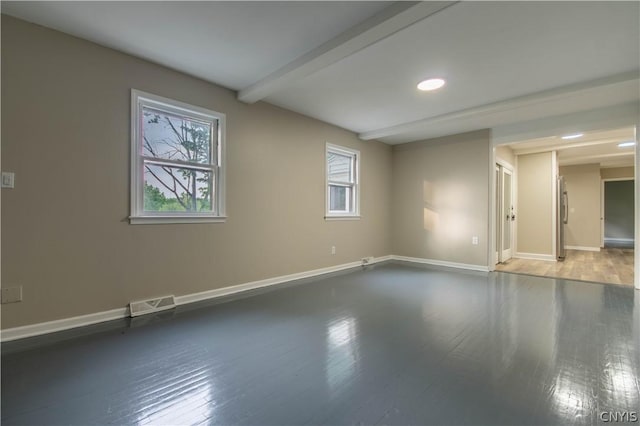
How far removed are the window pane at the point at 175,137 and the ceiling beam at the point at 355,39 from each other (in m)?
0.88

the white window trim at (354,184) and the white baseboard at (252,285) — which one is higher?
the white window trim at (354,184)

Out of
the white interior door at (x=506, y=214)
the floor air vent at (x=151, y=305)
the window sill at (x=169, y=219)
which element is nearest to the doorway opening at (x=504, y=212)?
the white interior door at (x=506, y=214)

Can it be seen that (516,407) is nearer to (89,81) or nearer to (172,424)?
(172,424)

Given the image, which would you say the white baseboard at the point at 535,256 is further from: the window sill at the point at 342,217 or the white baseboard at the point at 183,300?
the window sill at the point at 342,217

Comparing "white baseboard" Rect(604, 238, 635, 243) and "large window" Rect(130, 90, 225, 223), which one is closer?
"large window" Rect(130, 90, 225, 223)

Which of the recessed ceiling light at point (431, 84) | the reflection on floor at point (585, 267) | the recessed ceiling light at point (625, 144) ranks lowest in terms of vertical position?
the reflection on floor at point (585, 267)

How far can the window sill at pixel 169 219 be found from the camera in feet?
9.36

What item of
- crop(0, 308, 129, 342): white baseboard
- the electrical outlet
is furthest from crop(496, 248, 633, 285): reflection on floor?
the electrical outlet

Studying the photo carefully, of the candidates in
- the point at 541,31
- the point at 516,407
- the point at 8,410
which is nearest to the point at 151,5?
the point at 8,410

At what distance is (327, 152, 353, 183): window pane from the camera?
200 inches

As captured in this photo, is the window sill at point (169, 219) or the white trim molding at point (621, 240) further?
the white trim molding at point (621, 240)

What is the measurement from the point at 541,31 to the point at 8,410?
4252mm

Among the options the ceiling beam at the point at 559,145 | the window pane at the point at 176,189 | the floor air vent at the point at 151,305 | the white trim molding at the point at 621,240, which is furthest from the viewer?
the white trim molding at the point at 621,240

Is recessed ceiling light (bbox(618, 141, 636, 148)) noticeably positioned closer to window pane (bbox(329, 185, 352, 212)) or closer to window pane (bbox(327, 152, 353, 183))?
window pane (bbox(327, 152, 353, 183))
